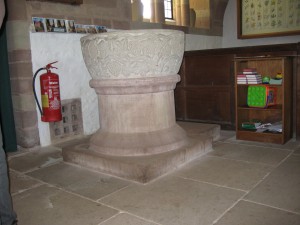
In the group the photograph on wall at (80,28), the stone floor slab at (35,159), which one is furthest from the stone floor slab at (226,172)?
the photograph on wall at (80,28)

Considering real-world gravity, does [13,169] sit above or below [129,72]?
below

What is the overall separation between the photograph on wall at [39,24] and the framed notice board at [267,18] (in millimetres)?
3569

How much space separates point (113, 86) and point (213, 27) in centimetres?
382

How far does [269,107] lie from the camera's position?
3.27 metres

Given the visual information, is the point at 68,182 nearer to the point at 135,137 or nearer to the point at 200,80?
the point at 135,137

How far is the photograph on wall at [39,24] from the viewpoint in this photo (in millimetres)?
3164

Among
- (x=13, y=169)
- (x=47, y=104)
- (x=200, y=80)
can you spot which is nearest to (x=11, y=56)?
(x=47, y=104)

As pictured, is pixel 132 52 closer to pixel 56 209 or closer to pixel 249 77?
pixel 56 209

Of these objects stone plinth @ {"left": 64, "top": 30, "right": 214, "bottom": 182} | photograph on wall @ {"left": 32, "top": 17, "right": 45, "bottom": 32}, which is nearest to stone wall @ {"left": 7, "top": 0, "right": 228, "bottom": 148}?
photograph on wall @ {"left": 32, "top": 17, "right": 45, "bottom": 32}

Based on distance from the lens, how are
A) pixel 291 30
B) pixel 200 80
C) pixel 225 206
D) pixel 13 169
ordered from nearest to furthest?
pixel 225 206, pixel 13 169, pixel 200 80, pixel 291 30

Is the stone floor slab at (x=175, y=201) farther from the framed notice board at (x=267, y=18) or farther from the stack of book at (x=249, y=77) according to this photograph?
the framed notice board at (x=267, y=18)

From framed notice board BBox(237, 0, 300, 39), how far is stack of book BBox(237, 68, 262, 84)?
7.53ft

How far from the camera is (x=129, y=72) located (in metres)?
2.53

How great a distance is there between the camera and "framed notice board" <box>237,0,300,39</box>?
5031 mm
